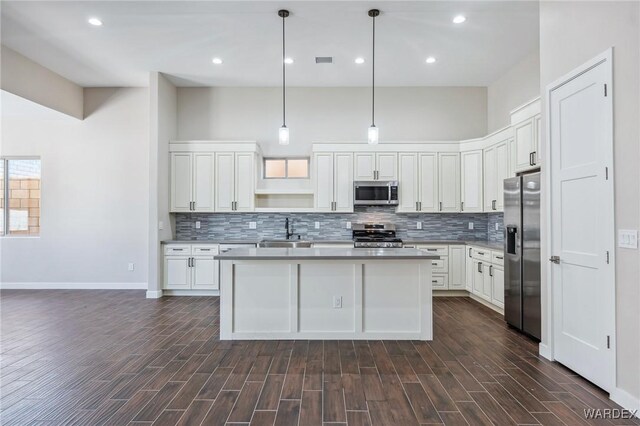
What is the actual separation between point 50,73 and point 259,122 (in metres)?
3.33

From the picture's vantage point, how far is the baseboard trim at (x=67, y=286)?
5902mm

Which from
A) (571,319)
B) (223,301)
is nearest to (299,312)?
(223,301)

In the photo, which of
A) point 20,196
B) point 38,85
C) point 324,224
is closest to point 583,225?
point 324,224

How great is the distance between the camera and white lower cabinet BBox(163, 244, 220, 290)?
538 centimetres

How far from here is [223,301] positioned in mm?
3455

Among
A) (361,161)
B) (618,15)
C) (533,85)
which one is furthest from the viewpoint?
(361,161)

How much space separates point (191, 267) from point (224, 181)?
153 cm

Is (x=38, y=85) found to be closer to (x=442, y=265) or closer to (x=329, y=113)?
(x=329, y=113)

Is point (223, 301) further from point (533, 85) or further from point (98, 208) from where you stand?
point (533, 85)

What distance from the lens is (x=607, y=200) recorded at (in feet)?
7.87

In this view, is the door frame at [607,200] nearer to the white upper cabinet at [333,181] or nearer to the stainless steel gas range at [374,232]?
the stainless steel gas range at [374,232]

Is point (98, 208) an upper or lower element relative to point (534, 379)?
upper

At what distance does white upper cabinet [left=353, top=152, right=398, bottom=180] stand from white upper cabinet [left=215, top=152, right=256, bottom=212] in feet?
5.92

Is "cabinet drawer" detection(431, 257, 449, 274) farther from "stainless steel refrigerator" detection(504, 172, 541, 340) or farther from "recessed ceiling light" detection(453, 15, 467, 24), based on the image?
"recessed ceiling light" detection(453, 15, 467, 24)
